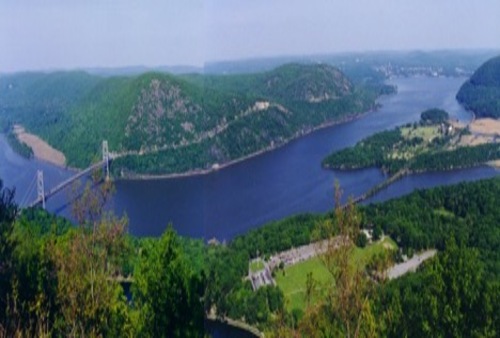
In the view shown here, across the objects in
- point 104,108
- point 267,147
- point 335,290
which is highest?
point 335,290

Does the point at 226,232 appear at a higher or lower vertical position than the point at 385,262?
lower

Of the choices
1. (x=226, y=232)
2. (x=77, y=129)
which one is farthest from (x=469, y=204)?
(x=77, y=129)

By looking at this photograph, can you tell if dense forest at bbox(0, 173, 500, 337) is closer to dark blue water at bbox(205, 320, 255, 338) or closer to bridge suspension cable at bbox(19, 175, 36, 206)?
dark blue water at bbox(205, 320, 255, 338)

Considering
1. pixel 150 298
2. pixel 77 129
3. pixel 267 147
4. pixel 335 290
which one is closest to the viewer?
pixel 335 290

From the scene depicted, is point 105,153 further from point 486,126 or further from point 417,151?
point 486,126

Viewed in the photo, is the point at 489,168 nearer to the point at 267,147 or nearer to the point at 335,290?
the point at 267,147

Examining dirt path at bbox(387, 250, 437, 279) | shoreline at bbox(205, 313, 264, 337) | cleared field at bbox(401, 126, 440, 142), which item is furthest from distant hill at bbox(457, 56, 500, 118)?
shoreline at bbox(205, 313, 264, 337)

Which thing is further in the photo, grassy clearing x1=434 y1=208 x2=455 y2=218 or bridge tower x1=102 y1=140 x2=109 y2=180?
bridge tower x1=102 y1=140 x2=109 y2=180

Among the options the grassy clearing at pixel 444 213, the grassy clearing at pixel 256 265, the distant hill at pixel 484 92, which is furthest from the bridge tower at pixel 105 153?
the distant hill at pixel 484 92
